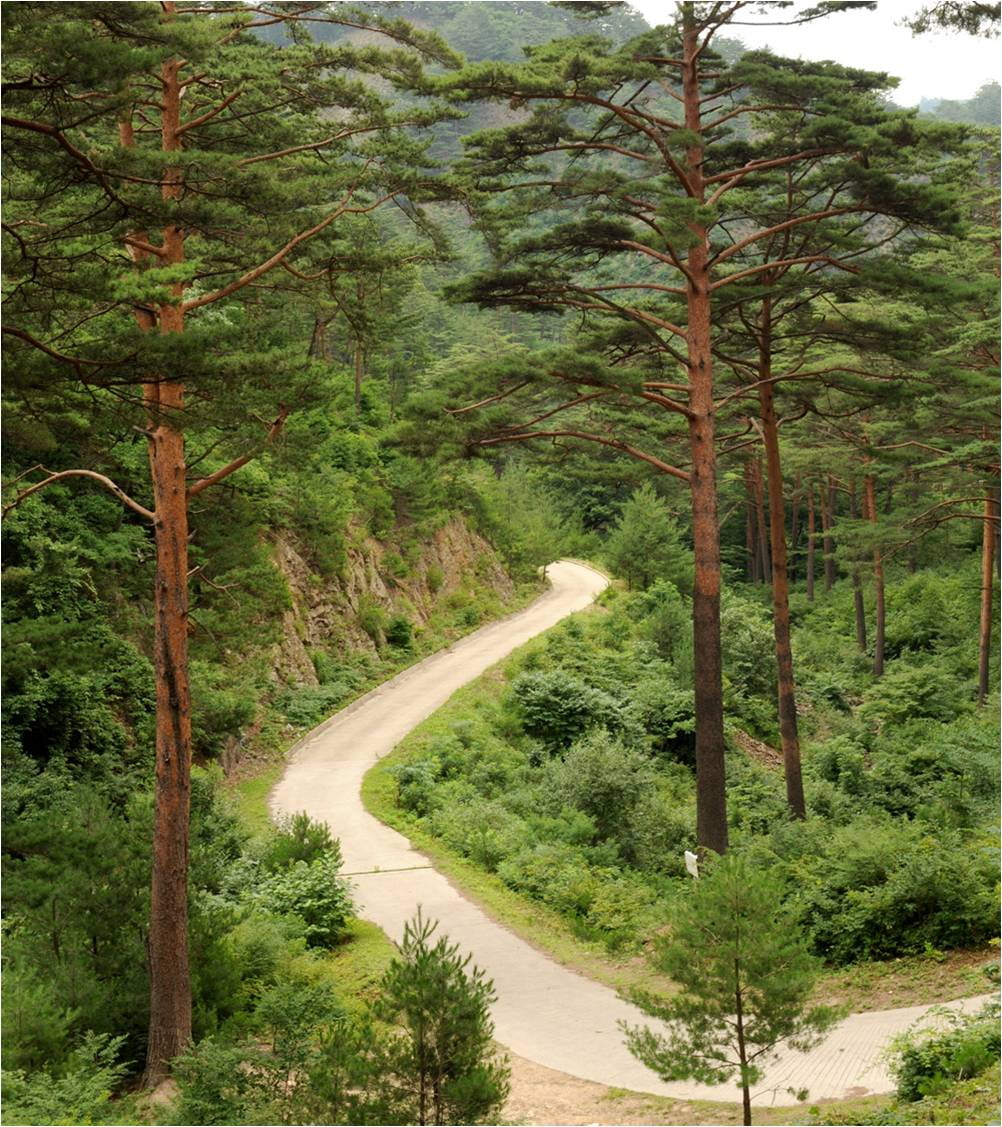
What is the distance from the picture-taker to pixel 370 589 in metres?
29.7

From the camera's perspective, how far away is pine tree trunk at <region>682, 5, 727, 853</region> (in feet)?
44.0

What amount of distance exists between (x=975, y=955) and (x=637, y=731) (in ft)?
38.0

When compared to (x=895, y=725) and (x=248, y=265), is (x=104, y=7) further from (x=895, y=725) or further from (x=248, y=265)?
(x=895, y=725)

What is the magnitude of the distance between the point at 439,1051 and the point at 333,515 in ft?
67.7

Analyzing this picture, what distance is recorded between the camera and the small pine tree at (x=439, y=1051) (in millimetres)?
6668

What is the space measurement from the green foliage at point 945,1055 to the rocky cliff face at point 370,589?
17760mm

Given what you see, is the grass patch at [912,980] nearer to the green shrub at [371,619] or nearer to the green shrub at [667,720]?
the green shrub at [667,720]

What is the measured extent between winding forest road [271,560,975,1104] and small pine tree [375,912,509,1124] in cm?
216

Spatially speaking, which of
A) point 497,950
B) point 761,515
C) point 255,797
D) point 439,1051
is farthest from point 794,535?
point 439,1051

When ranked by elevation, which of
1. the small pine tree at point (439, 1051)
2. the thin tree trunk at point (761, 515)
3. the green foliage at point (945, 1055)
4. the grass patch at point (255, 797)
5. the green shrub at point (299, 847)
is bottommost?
the green foliage at point (945, 1055)

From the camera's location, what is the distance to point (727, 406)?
1858 centimetres

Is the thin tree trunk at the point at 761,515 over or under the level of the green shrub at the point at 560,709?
over

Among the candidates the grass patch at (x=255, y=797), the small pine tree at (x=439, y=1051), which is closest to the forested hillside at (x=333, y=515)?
the small pine tree at (x=439, y=1051)

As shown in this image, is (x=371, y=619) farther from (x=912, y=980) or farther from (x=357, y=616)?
(x=912, y=980)
